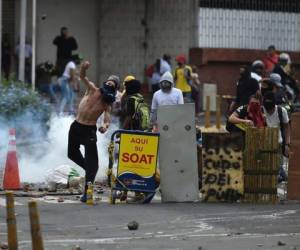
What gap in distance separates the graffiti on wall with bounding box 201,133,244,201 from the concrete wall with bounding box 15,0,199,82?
15.1 metres

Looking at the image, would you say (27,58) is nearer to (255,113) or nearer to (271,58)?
(271,58)

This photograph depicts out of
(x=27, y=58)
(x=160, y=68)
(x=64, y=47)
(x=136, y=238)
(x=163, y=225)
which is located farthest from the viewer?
(x=160, y=68)

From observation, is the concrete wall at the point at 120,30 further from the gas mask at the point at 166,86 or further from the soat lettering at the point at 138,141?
the soat lettering at the point at 138,141

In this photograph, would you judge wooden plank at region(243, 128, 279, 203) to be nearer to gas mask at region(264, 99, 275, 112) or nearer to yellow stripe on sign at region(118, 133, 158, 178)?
yellow stripe on sign at region(118, 133, 158, 178)

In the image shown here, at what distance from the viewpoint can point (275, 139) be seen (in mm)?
14320

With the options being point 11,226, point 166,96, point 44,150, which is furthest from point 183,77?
point 11,226

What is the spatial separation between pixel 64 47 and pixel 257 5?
20.5 feet

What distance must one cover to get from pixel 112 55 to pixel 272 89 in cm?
1362

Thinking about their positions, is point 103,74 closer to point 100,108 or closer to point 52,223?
point 100,108

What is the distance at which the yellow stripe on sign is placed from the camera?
14.1m

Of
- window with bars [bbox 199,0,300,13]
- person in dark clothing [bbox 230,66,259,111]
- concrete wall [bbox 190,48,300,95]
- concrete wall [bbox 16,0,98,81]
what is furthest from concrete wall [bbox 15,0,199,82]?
person in dark clothing [bbox 230,66,259,111]

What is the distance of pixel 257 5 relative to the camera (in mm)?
31156

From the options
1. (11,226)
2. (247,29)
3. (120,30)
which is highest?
(247,29)

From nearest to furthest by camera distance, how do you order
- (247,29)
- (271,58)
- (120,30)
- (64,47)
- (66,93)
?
(66,93)
(64,47)
(271,58)
(120,30)
(247,29)
